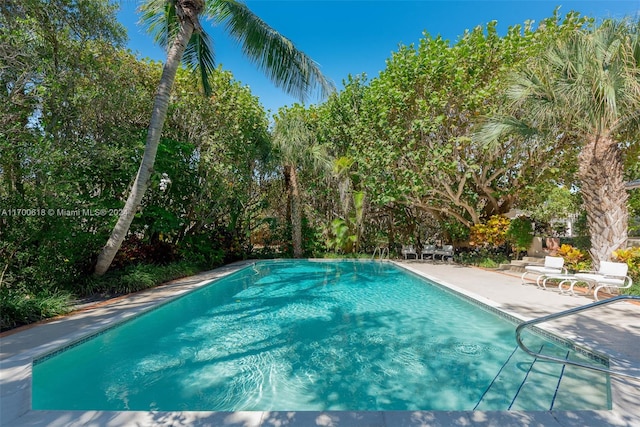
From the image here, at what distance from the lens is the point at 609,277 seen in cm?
661

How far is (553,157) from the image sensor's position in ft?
38.7

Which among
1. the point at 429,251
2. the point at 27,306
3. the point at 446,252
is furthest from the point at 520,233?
the point at 27,306

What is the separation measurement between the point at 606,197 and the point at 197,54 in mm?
11820

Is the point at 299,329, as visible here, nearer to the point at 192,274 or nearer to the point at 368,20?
the point at 192,274

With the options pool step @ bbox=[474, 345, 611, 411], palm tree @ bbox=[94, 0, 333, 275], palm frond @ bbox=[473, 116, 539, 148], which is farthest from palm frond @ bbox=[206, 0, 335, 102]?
pool step @ bbox=[474, 345, 611, 411]

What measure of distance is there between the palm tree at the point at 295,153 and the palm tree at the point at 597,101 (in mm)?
9218

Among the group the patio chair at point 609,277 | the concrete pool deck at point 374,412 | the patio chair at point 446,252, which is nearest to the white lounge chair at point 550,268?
the concrete pool deck at point 374,412

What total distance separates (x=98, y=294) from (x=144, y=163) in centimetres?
367

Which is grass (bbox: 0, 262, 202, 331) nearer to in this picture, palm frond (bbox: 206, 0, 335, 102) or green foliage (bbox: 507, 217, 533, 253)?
palm frond (bbox: 206, 0, 335, 102)

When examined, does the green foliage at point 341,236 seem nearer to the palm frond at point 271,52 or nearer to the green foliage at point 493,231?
the green foliage at point 493,231

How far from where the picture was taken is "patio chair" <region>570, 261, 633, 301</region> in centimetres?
619

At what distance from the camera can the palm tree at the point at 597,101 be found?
6.37m

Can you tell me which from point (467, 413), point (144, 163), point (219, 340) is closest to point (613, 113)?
point (467, 413)

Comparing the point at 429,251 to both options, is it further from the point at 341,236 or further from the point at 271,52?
the point at 271,52
